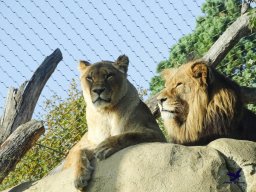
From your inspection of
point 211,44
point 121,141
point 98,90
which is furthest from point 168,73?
point 211,44

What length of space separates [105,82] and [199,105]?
0.73m

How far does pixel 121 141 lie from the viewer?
6316 millimetres

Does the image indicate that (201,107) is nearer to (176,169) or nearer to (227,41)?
(227,41)

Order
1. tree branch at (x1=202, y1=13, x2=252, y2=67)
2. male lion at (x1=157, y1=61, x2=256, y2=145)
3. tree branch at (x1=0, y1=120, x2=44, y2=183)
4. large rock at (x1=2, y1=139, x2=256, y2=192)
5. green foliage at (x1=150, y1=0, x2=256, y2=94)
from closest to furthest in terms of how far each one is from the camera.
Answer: large rock at (x1=2, y1=139, x2=256, y2=192) → tree branch at (x1=0, y1=120, x2=44, y2=183) → male lion at (x1=157, y1=61, x2=256, y2=145) → tree branch at (x1=202, y1=13, x2=252, y2=67) → green foliage at (x1=150, y1=0, x2=256, y2=94)

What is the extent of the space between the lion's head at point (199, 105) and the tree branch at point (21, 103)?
3.20 feet

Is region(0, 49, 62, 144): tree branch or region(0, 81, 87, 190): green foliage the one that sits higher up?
region(0, 49, 62, 144): tree branch

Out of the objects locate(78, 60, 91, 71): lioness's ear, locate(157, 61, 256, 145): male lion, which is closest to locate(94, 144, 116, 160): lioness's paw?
locate(157, 61, 256, 145): male lion

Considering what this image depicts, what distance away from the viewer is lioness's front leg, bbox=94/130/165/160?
243 inches

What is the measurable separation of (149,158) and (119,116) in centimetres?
93

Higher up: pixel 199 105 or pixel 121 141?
pixel 121 141

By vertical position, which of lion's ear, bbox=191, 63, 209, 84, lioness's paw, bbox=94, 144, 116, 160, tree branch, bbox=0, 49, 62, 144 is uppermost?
tree branch, bbox=0, 49, 62, 144

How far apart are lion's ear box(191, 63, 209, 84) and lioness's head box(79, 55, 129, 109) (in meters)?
0.55

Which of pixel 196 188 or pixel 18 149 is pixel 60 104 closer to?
pixel 18 149

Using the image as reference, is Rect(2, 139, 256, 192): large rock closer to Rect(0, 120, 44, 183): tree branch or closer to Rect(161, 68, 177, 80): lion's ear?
Rect(0, 120, 44, 183): tree branch
